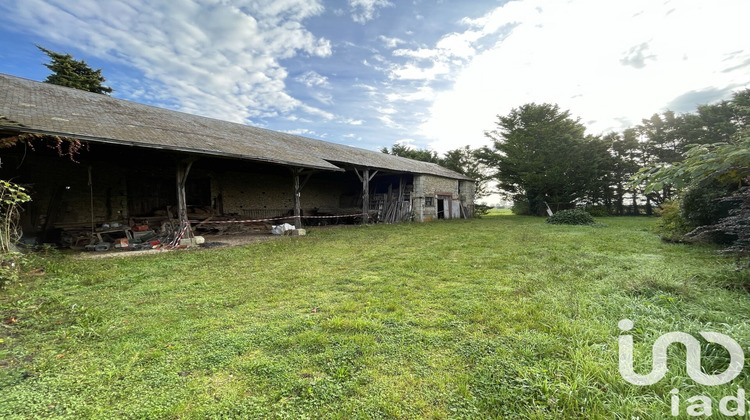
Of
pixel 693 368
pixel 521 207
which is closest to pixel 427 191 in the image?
pixel 521 207

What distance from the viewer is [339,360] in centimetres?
214

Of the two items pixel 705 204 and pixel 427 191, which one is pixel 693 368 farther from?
pixel 427 191

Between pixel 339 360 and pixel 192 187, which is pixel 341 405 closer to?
pixel 339 360

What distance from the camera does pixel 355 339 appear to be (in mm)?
2436

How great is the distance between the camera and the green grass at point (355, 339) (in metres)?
1.65

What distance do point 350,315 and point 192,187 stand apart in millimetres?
12006

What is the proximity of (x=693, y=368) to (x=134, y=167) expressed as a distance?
46.1 feet

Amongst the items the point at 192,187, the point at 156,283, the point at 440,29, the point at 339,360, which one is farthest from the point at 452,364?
the point at 192,187

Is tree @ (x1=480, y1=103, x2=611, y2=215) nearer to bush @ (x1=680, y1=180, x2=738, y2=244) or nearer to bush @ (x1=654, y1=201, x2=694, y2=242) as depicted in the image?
bush @ (x1=654, y1=201, x2=694, y2=242)

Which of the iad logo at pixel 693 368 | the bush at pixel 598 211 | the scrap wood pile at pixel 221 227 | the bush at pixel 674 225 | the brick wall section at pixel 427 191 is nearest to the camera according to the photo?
the iad logo at pixel 693 368

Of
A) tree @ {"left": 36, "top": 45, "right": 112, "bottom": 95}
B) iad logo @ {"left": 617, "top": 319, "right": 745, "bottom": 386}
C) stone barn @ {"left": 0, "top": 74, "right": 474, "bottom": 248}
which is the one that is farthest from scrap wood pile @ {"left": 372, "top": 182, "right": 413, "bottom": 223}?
tree @ {"left": 36, "top": 45, "right": 112, "bottom": 95}

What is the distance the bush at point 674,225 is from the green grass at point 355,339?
12.8ft

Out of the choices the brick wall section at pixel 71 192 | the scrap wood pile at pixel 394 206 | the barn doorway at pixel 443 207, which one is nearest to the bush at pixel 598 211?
the barn doorway at pixel 443 207

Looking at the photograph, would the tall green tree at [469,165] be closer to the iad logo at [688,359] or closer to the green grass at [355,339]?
the green grass at [355,339]
